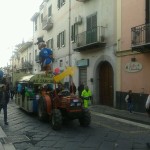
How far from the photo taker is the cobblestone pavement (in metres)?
9.32

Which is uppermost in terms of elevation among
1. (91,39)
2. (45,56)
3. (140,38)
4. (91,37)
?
(91,37)

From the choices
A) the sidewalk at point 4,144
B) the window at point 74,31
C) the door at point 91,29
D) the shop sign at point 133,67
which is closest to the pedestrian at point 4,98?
the sidewalk at point 4,144

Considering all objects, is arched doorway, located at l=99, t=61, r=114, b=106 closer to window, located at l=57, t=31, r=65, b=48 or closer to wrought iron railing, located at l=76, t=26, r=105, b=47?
wrought iron railing, located at l=76, t=26, r=105, b=47

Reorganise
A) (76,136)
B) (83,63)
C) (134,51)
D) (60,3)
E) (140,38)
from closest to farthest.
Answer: (76,136) → (140,38) → (134,51) → (83,63) → (60,3)

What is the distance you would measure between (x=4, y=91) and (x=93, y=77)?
1111 centimetres

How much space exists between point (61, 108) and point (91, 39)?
447 inches

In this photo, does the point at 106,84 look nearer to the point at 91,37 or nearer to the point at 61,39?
the point at 91,37

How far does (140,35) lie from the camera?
17.9m

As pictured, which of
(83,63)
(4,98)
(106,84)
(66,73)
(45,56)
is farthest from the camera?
(83,63)

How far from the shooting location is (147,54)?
17.9m

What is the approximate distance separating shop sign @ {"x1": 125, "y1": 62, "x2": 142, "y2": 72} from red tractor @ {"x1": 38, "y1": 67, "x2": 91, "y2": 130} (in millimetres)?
6469

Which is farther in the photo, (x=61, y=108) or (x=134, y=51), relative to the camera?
(x=134, y=51)

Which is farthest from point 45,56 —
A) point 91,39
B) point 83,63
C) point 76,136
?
point 83,63

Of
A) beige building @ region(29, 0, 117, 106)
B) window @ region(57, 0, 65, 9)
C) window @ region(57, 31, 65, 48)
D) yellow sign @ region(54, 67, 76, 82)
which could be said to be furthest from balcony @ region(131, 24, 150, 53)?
window @ region(57, 0, 65, 9)
